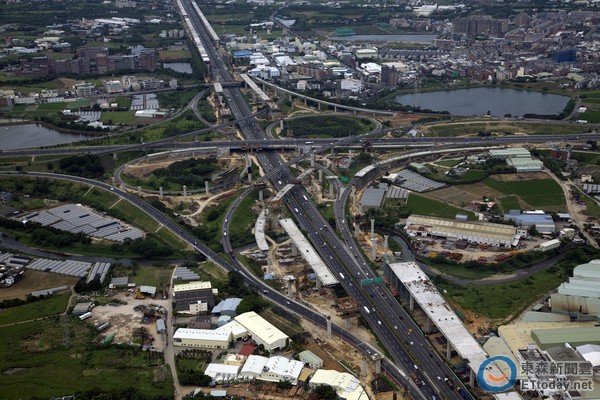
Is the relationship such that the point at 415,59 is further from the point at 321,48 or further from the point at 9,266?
the point at 9,266

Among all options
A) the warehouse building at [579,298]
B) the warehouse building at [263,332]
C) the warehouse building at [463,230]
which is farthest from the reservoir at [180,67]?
the warehouse building at [579,298]

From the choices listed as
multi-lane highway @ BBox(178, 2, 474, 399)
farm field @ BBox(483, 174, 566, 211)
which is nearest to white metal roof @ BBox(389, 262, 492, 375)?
multi-lane highway @ BBox(178, 2, 474, 399)

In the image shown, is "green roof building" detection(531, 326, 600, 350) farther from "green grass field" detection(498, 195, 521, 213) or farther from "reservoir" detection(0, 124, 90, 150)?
"reservoir" detection(0, 124, 90, 150)

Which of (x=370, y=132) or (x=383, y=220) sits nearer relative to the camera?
(x=383, y=220)

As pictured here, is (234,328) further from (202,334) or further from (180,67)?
(180,67)

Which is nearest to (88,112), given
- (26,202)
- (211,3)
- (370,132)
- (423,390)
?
(26,202)

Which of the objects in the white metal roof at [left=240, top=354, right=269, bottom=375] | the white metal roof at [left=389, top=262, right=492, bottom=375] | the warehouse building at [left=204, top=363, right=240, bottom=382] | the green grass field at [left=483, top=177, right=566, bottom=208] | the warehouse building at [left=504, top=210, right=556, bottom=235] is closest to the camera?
the warehouse building at [left=204, top=363, right=240, bottom=382]
